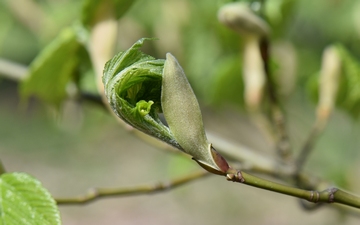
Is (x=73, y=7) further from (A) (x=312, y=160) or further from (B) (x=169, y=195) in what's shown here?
(B) (x=169, y=195)

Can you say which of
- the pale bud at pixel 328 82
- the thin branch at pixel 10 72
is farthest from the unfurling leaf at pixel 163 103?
the thin branch at pixel 10 72

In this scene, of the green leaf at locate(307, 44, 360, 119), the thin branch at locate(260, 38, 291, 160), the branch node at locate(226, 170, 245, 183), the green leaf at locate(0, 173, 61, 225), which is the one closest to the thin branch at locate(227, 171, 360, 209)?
the branch node at locate(226, 170, 245, 183)

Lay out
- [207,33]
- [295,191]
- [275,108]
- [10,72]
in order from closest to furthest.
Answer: [295,191] → [275,108] → [10,72] → [207,33]

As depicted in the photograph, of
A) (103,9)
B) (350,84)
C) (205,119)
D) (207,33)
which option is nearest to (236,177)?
(103,9)

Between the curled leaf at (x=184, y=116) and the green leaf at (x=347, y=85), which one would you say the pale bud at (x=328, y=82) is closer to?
the green leaf at (x=347, y=85)

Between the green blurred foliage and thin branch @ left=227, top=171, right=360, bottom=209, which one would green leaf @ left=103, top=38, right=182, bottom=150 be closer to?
thin branch @ left=227, top=171, right=360, bottom=209

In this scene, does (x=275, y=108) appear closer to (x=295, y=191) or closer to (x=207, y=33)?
(x=295, y=191)
